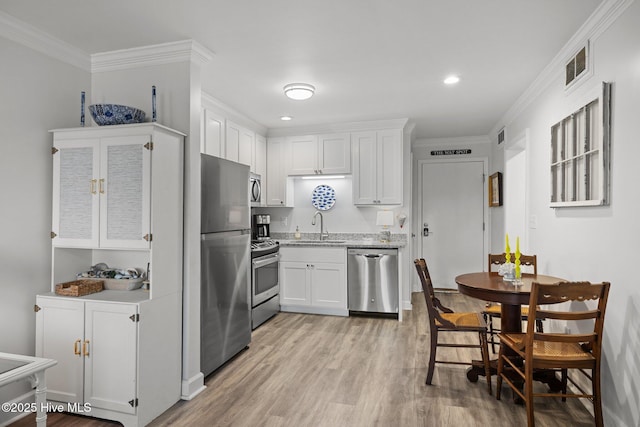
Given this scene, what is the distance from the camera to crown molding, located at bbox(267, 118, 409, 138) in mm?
4930

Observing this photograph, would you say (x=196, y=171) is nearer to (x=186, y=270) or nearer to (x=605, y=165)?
(x=186, y=270)


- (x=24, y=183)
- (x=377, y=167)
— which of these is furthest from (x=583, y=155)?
(x=24, y=183)

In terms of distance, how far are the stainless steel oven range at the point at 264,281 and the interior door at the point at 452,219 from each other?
9.18 feet

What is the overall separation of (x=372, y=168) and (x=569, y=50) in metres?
2.62

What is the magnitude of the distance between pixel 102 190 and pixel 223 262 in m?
1.08

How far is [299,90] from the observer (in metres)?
3.61

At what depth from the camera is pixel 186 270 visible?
273 cm

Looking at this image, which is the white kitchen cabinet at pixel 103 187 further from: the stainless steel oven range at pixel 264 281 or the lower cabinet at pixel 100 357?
the stainless steel oven range at pixel 264 281

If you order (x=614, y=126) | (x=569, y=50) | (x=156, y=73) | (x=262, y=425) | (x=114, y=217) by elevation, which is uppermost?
(x=569, y=50)

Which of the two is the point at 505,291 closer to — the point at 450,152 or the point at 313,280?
the point at 313,280

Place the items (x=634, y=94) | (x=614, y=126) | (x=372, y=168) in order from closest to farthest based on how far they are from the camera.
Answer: (x=634, y=94) < (x=614, y=126) < (x=372, y=168)

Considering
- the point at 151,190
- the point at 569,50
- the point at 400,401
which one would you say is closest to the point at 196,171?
the point at 151,190

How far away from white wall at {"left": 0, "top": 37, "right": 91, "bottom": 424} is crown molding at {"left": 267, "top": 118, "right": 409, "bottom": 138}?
9.86ft

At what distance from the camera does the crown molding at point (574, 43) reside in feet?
7.14
